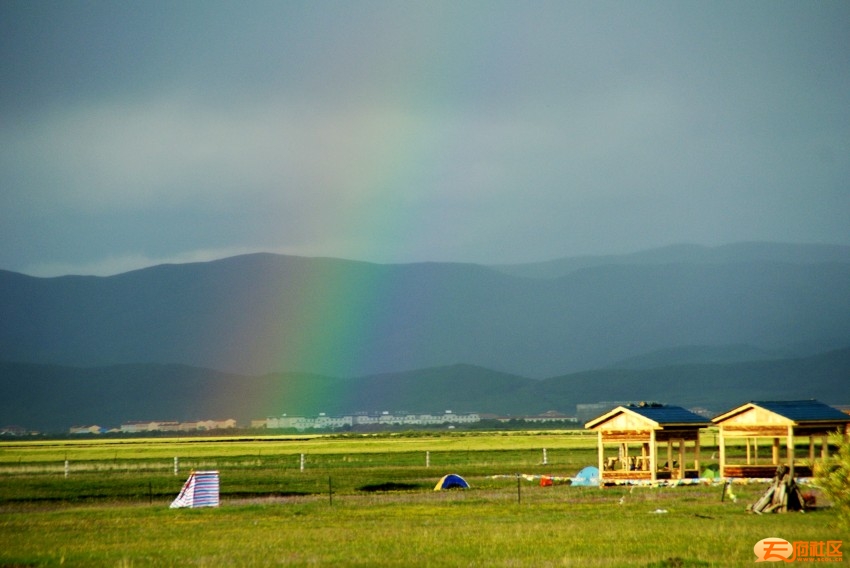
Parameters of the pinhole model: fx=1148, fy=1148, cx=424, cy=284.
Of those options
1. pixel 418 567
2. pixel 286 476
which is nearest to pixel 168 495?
pixel 286 476

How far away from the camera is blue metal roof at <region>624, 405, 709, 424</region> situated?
156ft

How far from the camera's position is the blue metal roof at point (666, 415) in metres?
47.5

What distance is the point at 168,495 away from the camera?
5012 centimetres

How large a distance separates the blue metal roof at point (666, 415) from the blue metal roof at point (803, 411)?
280cm

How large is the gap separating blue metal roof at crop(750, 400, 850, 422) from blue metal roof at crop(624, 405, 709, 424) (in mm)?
2803

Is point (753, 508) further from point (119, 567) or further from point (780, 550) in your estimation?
point (119, 567)

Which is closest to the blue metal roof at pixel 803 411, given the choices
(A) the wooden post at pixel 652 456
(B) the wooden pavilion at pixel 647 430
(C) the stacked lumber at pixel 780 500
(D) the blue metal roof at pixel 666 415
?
(D) the blue metal roof at pixel 666 415

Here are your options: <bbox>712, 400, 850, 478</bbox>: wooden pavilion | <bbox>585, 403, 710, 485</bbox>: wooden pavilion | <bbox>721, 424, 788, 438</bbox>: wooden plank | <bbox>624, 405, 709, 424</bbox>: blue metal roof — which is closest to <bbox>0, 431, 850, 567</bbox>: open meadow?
<bbox>585, 403, 710, 485</bbox>: wooden pavilion

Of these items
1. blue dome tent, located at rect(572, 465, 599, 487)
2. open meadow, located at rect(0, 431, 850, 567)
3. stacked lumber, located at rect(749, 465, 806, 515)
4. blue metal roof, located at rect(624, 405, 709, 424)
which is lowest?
open meadow, located at rect(0, 431, 850, 567)

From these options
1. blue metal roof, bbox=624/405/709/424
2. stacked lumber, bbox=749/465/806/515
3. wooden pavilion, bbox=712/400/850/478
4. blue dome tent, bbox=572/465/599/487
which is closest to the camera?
stacked lumber, bbox=749/465/806/515

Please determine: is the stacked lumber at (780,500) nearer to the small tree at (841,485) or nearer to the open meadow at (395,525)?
the open meadow at (395,525)

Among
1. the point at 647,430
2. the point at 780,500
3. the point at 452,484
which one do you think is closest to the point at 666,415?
the point at 647,430

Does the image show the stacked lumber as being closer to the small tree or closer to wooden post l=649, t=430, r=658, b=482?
the small tree

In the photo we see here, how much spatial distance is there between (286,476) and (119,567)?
123 ft
